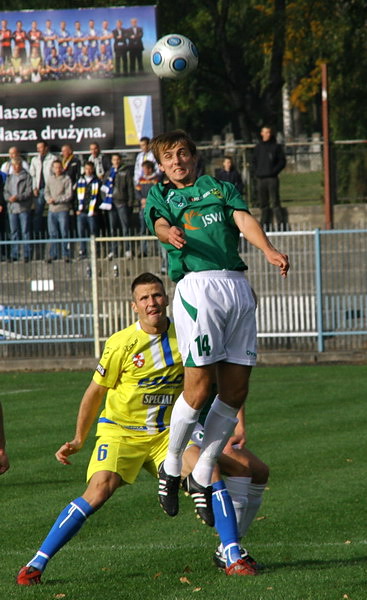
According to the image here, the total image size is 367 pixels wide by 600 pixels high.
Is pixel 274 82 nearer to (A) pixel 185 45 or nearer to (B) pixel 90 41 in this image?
(B) pixel 90 41

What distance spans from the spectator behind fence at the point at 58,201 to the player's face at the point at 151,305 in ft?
47.3

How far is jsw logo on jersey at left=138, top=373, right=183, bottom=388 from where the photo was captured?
7.26 metres

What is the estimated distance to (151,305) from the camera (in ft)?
23.5

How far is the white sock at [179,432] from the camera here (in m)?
6.78

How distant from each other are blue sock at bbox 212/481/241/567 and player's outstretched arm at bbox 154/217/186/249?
5.24 feet

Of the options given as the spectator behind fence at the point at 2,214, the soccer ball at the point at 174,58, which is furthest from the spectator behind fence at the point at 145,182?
the soccer ball at the point at 174,58

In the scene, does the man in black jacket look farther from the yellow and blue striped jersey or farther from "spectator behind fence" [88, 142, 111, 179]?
the yellow and blue striped jersey

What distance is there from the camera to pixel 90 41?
25.3 m

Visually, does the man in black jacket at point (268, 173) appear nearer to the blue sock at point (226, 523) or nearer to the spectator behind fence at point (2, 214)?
the spectator behind fence at point (2, 214)

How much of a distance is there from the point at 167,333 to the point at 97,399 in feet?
2.07

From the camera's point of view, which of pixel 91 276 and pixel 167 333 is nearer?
pixel 167 333

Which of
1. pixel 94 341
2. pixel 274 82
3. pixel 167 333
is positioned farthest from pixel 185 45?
pixel 274 82

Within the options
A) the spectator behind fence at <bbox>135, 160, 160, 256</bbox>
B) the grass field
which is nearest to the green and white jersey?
the grass field

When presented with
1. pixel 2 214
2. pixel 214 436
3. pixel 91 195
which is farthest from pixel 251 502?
pixel 2 214
